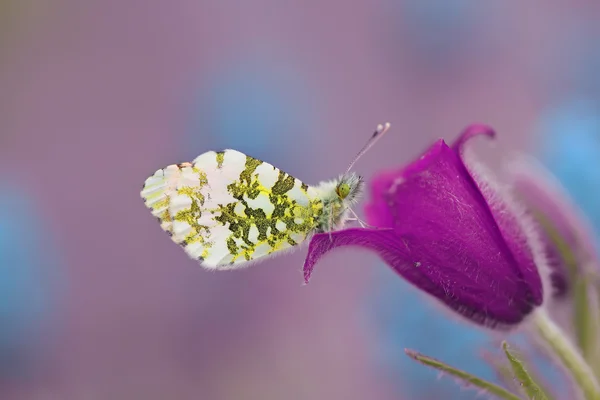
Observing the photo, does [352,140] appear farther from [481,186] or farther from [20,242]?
[481,186]

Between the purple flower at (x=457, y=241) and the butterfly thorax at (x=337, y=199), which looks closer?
the purple flower at (x=457, y=241)

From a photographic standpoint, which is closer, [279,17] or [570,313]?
[570,313]

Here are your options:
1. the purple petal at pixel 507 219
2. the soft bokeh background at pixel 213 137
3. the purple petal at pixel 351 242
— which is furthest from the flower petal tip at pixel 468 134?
the soft bokeh background at pixel 213 137

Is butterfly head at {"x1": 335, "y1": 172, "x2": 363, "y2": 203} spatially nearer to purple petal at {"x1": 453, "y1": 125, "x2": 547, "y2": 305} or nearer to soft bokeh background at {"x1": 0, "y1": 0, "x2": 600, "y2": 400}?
purple petal at {"x1": 453, "y1": 125, "x2": 547, "y2": 305}

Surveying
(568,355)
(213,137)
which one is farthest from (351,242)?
(213,137)

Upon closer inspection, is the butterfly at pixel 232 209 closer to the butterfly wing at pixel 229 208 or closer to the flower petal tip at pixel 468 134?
the butterfly wing at pixel 229 208

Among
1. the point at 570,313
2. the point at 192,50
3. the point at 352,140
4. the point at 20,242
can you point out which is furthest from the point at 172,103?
the point at 570,313

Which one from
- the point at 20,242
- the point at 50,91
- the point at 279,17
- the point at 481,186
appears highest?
the point at 279,17
